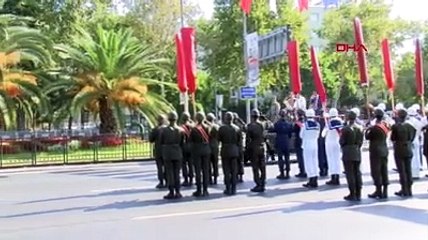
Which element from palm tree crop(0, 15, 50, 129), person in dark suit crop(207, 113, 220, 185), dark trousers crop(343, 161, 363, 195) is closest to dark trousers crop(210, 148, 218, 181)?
person in dark suit crop(207, 113, 220, 185)

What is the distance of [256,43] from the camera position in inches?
1097

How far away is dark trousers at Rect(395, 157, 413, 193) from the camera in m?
13.8

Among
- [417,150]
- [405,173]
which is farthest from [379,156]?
[417,150]

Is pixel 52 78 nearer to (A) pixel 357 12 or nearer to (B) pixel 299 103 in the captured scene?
(B) pixel 299 103

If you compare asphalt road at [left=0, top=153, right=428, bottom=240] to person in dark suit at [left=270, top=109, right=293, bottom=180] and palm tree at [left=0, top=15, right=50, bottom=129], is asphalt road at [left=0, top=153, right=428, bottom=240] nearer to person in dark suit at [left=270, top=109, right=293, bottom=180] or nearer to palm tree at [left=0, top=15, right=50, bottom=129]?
person in dark suit at [left=270, top=109, right=293, bottom=180]

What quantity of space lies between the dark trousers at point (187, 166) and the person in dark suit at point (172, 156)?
136cm

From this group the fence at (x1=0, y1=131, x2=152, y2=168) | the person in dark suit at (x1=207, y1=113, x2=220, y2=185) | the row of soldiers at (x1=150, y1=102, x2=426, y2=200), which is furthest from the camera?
the fence at (x1=0, y1=131, x2=152, y2=168)

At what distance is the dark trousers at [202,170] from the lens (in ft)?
48.5

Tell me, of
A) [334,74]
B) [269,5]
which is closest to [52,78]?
[269,5]

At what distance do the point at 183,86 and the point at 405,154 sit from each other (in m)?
7.95

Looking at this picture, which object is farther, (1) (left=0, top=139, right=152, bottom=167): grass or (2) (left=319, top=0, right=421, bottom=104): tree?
(2) (left=319, top=0, right=421, bottom=104): tree

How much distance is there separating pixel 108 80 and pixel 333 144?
17995mm

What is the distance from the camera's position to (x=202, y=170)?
49.0 feet

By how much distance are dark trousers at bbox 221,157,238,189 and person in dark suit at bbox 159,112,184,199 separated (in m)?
1.03
